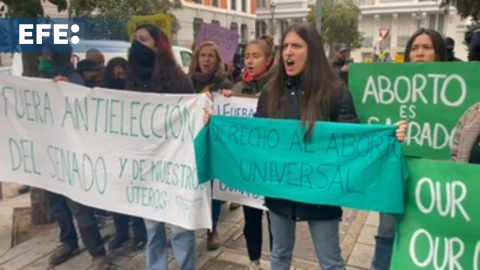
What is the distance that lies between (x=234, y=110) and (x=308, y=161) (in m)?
1.13

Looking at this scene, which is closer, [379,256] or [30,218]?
[379,256]

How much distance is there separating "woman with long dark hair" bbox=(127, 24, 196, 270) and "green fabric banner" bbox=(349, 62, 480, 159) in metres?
1.25

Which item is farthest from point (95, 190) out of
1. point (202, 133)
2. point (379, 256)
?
point (379, 256)

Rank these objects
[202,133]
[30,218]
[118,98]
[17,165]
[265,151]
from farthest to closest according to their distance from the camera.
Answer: [30,218], [17,165], [118,98], [202,133], [265,151]

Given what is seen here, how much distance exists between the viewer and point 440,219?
2.22 metres

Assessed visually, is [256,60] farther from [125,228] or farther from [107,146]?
[125,228]

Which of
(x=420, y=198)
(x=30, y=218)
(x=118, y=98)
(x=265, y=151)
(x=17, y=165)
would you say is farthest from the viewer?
(x=30, y=218)

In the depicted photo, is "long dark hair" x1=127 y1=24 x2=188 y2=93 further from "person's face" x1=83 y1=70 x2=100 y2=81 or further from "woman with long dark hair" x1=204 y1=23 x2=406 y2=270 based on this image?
"person's face" x1=83 y1=70 x2=100 y2=81

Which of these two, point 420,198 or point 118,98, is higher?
point 118,98

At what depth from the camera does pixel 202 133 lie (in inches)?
113

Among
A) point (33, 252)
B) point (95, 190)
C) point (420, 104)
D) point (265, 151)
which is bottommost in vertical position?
point (33, 252)

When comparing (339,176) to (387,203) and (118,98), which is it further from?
(118,98)

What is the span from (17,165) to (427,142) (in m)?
3.19

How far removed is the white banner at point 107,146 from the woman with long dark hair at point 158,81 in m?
0.14
